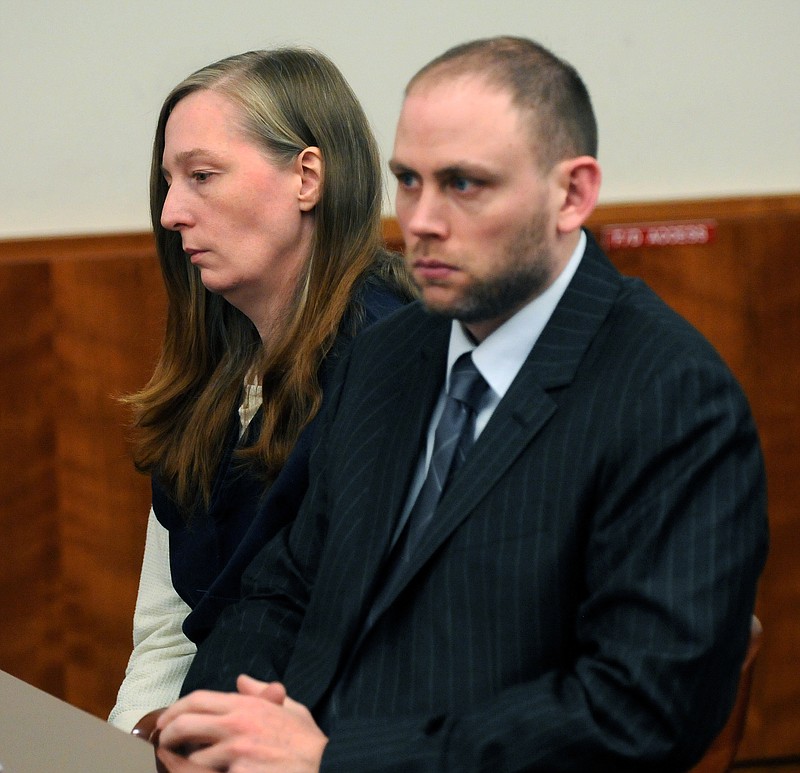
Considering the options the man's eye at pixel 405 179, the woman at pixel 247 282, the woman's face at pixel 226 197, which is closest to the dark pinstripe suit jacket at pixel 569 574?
the man's eye at pixel 405 179

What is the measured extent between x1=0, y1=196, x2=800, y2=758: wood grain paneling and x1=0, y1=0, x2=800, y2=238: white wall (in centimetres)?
10

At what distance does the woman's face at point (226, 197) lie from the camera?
2.23 meters

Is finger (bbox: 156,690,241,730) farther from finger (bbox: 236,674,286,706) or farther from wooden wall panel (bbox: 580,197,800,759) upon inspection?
wooden wall panel (bbox: 580,197,800,759)

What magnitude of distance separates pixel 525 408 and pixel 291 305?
0.84 meters

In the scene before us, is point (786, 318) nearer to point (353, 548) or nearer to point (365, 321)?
point (365, 321)

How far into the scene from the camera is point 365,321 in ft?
7.34

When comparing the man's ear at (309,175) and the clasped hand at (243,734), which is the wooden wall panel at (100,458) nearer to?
the man's ear at (309,175)

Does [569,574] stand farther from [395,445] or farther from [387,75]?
[387,75]

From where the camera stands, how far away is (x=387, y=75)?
129 inches

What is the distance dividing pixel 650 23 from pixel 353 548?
212 centimetres

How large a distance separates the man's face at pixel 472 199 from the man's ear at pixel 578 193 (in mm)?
17

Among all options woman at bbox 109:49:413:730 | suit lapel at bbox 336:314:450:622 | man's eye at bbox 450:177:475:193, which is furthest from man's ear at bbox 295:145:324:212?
man's eye at bbox 450:177:475:193

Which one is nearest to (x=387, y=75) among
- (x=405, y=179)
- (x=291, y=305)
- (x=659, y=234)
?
(x=659, y=234)

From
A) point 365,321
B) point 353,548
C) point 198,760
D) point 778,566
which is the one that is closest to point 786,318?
point 778,566
